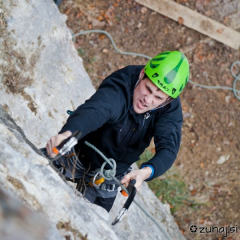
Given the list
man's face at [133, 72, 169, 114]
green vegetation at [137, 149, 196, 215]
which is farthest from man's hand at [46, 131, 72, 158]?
green vegetation at [137, 149, 196, 215]

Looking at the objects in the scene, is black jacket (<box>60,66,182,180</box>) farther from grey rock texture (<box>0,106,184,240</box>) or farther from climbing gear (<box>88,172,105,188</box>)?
grey rock texture (<box>0,106,184,240</box>)

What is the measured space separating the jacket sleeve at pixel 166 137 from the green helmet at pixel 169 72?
0.66 feet

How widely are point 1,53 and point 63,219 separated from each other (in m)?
2.34

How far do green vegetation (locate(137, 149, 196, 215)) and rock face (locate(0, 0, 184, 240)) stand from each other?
133 centimetres

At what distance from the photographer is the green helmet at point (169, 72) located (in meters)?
2.64

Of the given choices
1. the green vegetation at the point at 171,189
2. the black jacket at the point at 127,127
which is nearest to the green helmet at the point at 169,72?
the black jacket at the point at 127,127

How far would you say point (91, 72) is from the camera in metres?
6.74

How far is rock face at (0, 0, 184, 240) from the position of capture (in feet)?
5.96

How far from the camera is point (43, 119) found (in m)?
3.78

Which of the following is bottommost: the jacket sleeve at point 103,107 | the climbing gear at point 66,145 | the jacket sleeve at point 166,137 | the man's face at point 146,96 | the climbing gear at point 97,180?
the climbing gear at point 97,180

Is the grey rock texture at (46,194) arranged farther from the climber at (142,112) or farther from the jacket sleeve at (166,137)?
the jacket sleeve at (166,137)

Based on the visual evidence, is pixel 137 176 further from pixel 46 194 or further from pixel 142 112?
pixel 46 194

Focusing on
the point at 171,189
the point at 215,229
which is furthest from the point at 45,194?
the point at 215,229

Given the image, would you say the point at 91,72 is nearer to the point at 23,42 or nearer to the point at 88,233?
the point at 23,42
